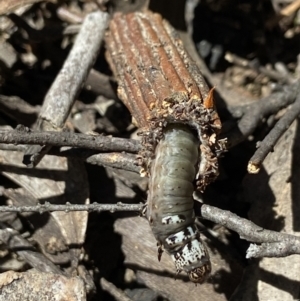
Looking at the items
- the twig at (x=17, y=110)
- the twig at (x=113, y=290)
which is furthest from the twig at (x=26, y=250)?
the twig at (x=17, y=110)

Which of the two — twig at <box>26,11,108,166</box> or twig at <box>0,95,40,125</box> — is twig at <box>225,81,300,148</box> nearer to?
twig at <box>26,11,108,166</box>

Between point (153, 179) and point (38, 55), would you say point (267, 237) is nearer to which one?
point (153, 179)

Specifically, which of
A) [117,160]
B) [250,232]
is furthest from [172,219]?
[117,160]

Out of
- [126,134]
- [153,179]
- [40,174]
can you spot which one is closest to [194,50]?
[126,134]

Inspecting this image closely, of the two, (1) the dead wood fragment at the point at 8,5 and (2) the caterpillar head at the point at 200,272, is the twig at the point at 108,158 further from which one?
(1) the dead wood fragment at the point at 8,5

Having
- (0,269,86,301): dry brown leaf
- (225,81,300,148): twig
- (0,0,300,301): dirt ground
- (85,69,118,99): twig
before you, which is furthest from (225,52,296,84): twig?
(0,269,86,301): dry brown leaf
